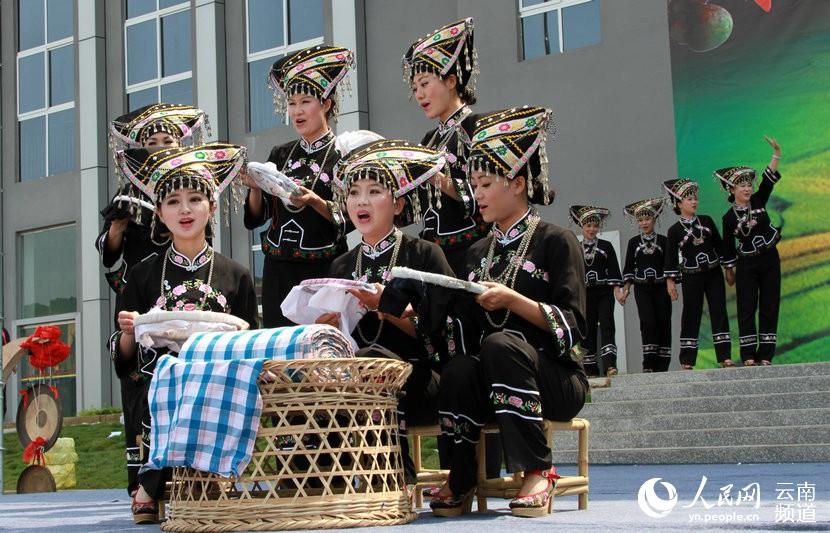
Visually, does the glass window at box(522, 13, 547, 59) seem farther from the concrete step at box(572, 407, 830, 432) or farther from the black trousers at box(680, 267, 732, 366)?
the concrete step at box(572, 407, 830, 432)

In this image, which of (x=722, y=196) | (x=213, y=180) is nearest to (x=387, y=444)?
(x=213, y=180)

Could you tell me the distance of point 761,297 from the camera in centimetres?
1059

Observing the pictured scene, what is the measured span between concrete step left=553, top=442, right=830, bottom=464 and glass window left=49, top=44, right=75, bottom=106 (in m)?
12.5

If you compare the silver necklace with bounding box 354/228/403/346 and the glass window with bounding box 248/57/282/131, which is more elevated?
the glass window with bounding box 248/57/282/131

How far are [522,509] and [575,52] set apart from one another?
10.6 metres

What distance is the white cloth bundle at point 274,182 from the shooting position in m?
5.04

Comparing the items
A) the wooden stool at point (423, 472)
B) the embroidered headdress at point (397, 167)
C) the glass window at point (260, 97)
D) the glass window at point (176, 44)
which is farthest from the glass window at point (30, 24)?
the wooden stool at point (423, 472)

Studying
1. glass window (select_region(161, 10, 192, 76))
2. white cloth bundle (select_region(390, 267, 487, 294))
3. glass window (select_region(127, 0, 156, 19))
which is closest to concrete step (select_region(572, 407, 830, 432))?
white cloth bundle (select_region(390, 267, 487, 294))

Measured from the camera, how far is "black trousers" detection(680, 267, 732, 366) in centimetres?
1102

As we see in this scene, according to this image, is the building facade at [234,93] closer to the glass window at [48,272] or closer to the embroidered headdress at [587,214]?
the glass window at [48,272]

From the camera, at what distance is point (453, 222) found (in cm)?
517

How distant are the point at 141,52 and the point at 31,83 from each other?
2.43 meters

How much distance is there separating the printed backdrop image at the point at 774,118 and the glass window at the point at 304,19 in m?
5.40

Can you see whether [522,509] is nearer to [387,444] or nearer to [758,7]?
[387,444]
